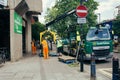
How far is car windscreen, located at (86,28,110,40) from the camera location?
2059 centimetres

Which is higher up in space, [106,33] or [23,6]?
[23,6]

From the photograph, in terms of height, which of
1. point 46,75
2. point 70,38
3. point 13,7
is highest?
point 13,7

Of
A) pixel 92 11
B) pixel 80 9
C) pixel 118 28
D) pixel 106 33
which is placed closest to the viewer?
pixel 80 9

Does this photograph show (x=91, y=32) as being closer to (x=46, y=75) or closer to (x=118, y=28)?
(x=46, y=75)

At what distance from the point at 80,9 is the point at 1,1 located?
6.33 metres

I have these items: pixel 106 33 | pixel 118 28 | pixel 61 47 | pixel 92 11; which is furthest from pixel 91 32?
pixel 92 11

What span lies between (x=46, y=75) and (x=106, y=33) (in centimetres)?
825

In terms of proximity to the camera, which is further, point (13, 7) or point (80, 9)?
point (13, 7)

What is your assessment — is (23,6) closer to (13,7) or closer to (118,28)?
(13,7)

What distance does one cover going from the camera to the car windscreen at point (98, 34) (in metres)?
20.6

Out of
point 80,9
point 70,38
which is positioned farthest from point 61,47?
point 80,9

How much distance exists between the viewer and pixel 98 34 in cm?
2088

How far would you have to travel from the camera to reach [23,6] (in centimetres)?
2420

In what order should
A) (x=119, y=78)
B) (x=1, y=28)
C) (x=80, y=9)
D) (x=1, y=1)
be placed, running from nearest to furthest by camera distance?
(x=119, y=78)
(x=80, y=9)
(x=1, y=1)
(x=1, y=28)
